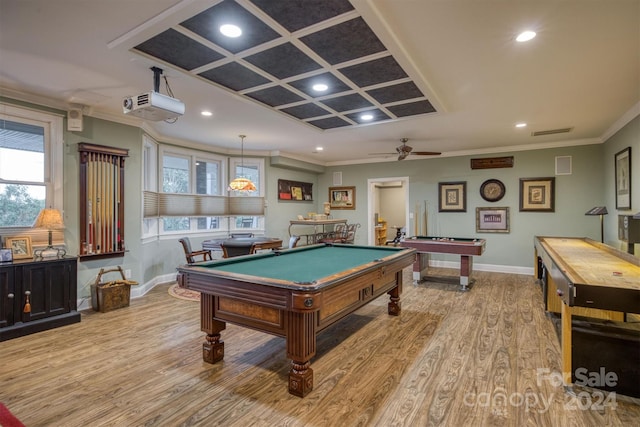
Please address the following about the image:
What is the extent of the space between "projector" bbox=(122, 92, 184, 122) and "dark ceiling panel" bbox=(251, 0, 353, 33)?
1.34 m

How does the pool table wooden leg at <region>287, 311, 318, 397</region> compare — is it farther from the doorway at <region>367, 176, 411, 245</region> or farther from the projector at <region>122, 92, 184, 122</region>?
the doorway at <region>367, 176, 411, 245</region>

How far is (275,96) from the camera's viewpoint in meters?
3.60

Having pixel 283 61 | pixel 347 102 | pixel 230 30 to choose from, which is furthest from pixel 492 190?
pixel 230 30

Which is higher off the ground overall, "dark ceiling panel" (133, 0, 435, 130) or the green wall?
"dark ceiling panel" (133, 0, 435, 130)

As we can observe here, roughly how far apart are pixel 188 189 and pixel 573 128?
674 centimetres

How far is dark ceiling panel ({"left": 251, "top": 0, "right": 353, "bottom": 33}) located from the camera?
1930 mm

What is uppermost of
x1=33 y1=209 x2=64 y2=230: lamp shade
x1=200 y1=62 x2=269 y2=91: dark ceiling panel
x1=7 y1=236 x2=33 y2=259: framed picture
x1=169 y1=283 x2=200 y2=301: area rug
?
x1=200 y1=62 x2=269 y2=91: dark ceiling panel

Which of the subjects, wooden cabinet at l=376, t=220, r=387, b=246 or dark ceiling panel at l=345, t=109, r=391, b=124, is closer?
dark ceiling panel at l=345, t=109, r=391, b=124

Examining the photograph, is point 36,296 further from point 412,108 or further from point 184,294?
point 412,108

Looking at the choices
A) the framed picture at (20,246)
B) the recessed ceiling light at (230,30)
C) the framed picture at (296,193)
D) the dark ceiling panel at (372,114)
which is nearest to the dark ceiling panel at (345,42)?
the recessed ceiling light at (230,30)

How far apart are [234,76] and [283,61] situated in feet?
1.98

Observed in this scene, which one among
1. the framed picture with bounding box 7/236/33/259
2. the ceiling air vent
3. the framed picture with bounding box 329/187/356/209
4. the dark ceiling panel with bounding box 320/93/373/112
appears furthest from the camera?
the framed picture with bounding box 329/187/356/209

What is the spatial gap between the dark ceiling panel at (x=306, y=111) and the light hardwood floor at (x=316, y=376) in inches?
104

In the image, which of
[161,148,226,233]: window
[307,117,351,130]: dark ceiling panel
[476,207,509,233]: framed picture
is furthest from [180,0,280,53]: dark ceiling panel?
[476,207,509,233]: framed picture
